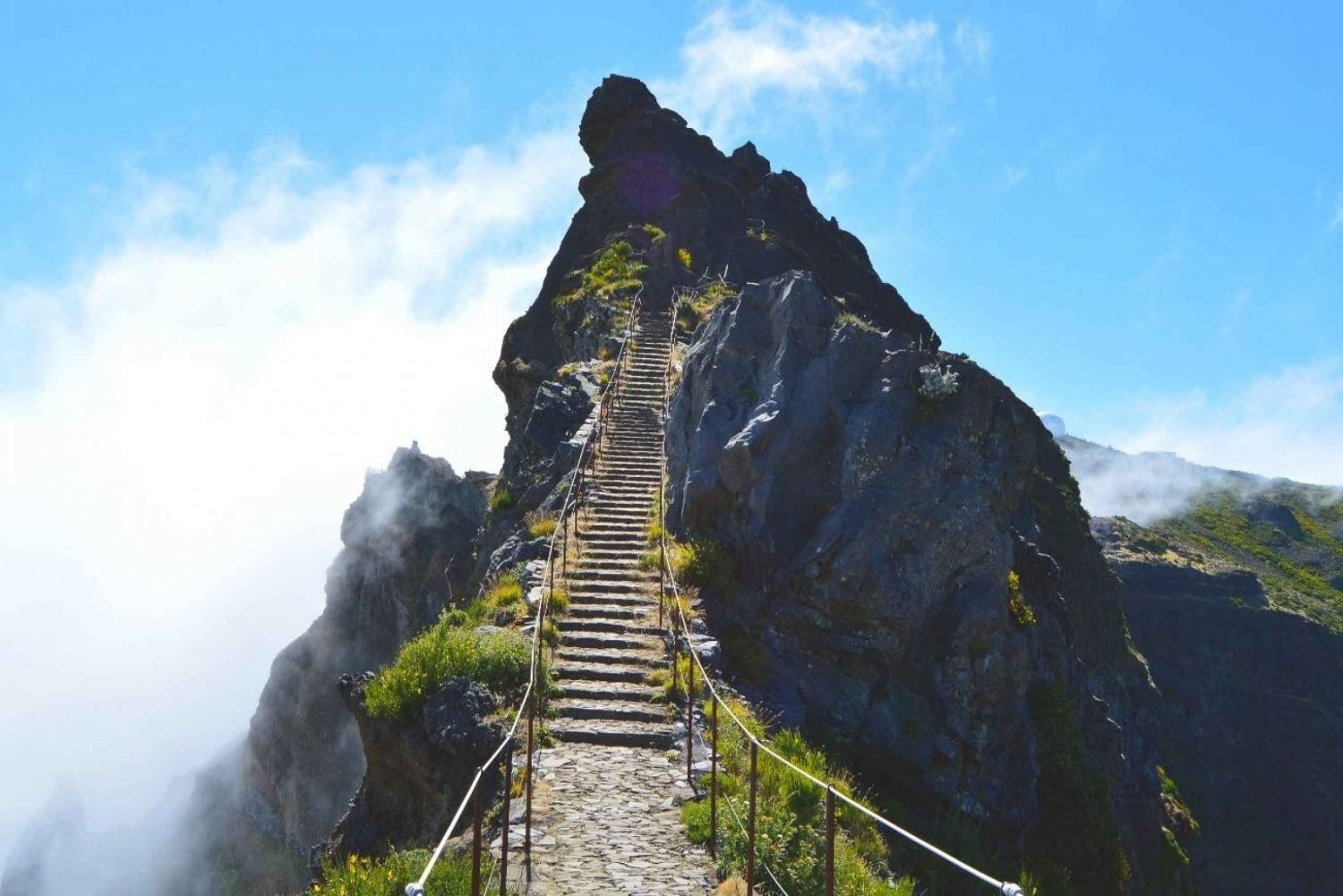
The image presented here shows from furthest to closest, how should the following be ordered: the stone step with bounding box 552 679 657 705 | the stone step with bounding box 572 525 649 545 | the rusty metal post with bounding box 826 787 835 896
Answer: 1. the stone step with bounding box 572 525 649 545
2. the stone step with bounding box 552 679 657 705
3. the rusty metal post with bounding box 826 787 835 896

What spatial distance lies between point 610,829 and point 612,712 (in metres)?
3.35

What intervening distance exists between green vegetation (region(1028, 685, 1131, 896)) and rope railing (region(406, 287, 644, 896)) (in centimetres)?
920

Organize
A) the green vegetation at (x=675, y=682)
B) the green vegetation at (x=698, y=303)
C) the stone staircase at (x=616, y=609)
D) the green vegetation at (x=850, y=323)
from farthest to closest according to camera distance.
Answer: the green vegetation at (x=698, y=303) < the green vegetation at (x=850, y=323) < the green vegetation at (x=675, y=682) < the stone staircase at (x=616, y=609)

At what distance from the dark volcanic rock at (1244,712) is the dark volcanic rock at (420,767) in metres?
53.7

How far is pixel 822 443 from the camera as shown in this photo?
19.4 m

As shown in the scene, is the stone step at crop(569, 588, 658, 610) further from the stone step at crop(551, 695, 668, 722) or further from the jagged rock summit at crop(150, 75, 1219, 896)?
the stone step at crop(551, 695, 668, 722)

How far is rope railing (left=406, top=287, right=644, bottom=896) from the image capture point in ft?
22.0

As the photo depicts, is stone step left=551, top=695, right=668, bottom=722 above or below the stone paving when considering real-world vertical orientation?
above

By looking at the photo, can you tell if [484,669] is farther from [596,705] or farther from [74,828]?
[74,828]

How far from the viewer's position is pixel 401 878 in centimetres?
888

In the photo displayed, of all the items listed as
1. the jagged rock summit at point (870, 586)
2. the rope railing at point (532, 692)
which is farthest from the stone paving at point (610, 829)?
the jagged rock summit at point (870, 586)

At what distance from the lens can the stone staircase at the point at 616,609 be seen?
13.8m

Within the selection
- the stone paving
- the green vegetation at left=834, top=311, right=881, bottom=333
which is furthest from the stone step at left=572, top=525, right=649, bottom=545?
the stone paving

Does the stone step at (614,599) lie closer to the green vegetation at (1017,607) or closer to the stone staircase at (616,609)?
the stone staircase at (616,609)
